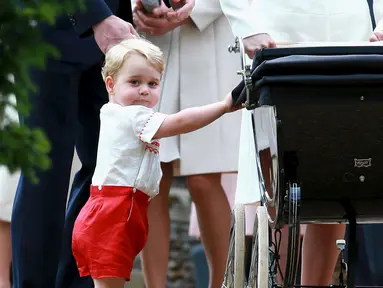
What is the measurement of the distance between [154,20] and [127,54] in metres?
0.82

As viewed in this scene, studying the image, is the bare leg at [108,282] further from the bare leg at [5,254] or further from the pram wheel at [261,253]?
the bare leg at [5,254]

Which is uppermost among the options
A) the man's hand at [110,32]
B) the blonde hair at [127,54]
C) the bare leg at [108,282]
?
the man's hand at [110,32]

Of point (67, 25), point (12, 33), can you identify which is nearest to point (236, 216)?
point (67, 25)

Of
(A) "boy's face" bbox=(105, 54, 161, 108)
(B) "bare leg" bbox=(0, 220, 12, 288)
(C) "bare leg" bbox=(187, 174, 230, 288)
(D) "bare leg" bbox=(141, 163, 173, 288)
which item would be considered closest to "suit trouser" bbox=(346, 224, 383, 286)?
(C) "bare leg" bbox=(187, 174, 230, 288)

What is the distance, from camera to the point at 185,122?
3779 mm

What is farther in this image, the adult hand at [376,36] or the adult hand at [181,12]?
the adult hand at [181,12]

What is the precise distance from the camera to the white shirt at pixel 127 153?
3.95 m

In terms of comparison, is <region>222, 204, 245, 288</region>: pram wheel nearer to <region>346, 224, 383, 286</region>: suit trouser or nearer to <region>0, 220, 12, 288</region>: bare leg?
<region>0, 220, 12, 288</region>: bare leg

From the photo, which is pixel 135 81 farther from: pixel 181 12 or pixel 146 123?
pixel 181 12

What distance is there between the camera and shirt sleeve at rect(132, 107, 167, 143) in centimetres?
387

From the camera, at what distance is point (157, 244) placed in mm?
4824

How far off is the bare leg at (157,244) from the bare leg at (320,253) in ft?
2.09

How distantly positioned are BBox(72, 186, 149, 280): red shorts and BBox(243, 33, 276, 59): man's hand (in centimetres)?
86

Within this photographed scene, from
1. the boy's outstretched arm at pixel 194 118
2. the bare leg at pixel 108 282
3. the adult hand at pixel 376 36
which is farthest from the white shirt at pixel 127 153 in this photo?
the adult hand at pixel 376 36
